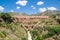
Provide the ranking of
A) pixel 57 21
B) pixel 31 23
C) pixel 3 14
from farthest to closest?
pixel 31 23 < pixel 57 21 < pixel 3 14

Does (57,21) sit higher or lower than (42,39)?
higher

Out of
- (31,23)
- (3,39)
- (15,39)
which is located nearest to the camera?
(3,39)

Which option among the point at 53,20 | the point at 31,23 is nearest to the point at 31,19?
the point at 31,23

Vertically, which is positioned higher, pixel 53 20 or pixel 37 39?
pixel 53 20

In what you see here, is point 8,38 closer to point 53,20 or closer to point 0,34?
point 0,34

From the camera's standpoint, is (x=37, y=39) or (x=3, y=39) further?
(x=37, y=39)

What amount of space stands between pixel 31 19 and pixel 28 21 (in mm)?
1820

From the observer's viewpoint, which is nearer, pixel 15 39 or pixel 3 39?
pixel 3 39

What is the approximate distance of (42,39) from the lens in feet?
119

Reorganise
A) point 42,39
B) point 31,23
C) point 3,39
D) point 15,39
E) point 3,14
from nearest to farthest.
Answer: point 3,39, point 15,39, point 42,39, point 3,14, point 31,23

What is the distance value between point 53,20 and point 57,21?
46.1 inches

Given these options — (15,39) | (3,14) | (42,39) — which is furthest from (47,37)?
(3,14)

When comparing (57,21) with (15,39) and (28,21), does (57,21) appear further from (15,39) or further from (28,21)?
(15,39)

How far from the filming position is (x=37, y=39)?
123 feet
